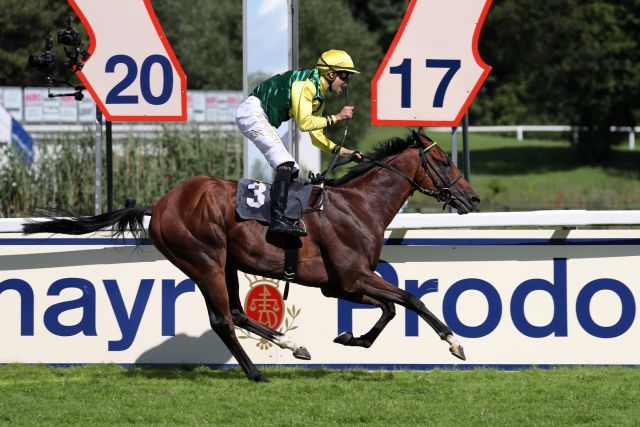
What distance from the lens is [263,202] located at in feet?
25.8

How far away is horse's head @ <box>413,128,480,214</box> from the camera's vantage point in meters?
8.16

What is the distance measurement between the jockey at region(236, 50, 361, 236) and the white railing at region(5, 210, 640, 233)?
0.79 metres

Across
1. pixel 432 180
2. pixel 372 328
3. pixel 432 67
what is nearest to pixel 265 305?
pixel 372 328

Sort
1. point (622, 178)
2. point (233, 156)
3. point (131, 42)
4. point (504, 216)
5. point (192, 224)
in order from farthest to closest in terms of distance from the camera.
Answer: point (622, 178)
point (233, 156)
point (131, 42)
point (504, 216)
point (192, 224)

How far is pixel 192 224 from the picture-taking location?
25.8ft

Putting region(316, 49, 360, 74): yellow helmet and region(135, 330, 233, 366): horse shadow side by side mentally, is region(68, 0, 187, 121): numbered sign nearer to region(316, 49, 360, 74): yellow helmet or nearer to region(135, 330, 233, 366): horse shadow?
region(316, 49, 360, 74): yellow helmet

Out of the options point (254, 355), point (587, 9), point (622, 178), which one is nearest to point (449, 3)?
point (254, 355)

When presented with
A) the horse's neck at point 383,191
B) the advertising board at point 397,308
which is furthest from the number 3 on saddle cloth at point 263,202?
the advertising board at point 397,308

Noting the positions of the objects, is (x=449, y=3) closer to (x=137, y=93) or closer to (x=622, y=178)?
(x=137, y=93)

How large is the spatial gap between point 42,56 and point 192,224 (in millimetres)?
2550

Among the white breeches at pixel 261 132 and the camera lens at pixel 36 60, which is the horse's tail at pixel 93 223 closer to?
the white breeches at pixel 261 132

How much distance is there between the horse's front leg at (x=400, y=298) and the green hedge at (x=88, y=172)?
28.3 feet

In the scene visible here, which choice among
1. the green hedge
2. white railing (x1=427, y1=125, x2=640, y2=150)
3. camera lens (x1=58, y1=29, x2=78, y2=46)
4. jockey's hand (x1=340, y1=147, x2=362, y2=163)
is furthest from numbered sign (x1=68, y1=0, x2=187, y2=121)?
white railing (x1=427, y1=125, x2=640, y2=150)

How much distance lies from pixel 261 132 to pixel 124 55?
5.60ft
